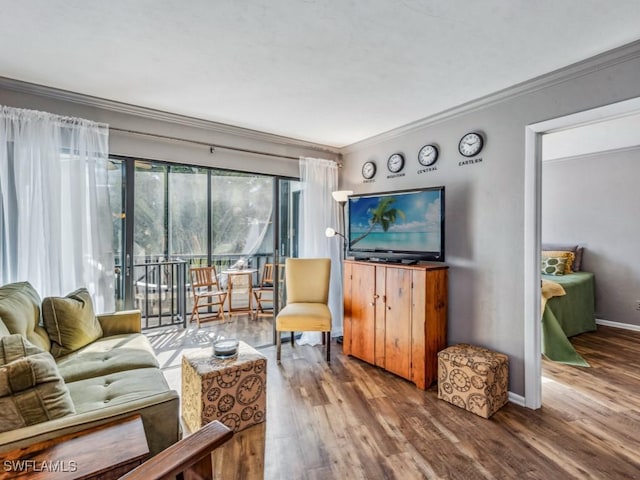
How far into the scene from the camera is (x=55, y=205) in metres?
2.48

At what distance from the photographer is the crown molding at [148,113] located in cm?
241

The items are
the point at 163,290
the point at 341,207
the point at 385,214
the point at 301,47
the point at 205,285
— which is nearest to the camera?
the point at 301,47

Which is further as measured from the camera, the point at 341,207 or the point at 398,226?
the point at 341,207

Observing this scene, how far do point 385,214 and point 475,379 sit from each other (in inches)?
63.6

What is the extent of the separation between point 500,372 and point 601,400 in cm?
91

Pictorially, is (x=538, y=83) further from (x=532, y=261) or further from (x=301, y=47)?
(x=301, y=47)

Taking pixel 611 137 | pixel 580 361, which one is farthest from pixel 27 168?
pixel 611 137

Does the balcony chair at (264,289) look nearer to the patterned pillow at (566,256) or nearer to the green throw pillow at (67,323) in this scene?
the green throw pillow at (67,323)

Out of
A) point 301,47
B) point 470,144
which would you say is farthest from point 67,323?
point 470,144

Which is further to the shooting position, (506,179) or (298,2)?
(506,179)

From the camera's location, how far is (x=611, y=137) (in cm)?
377

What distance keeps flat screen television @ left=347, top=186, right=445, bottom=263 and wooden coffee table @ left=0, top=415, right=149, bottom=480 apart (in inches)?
95.1

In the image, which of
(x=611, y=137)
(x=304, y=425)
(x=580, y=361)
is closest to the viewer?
(x=304, y=425)

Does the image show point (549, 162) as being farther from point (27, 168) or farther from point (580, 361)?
point (27, 168)
